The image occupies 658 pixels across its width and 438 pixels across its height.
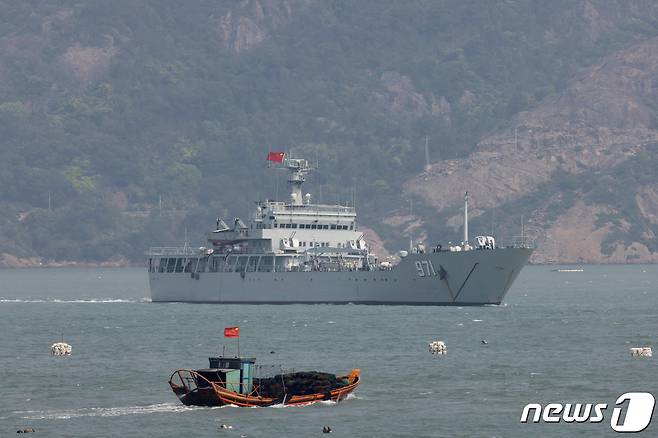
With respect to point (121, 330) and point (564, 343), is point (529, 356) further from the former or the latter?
point (121, 330)

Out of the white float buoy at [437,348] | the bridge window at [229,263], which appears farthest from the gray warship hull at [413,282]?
A: the white float buoy at [437,348]

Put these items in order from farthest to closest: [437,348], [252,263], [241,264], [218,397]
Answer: [241,264] → [252,263] → [437,348] → [218,397]

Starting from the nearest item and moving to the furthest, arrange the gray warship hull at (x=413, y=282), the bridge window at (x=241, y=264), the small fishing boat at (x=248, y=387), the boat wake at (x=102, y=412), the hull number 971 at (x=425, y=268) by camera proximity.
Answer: the boat wake at (x=102, y=412), the small fishing boat at (x=248, y=387), the gray warship hull at (x=413, y=282), the hull number 971 at (x=425, y=268), the bridge window at (x=241, y=264)

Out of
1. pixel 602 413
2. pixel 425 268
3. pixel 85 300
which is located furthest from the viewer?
pixel 85 300

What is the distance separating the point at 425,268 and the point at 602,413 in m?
61.3

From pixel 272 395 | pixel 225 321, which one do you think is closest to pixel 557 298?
pixel 225 321

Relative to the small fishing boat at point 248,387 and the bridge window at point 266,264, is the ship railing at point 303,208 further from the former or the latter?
the small fishing boat at point 248,387

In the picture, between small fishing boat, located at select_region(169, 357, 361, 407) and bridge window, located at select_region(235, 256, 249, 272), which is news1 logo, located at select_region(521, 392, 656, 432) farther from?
bridge window, located at select_region(235, 256, 249, 272)

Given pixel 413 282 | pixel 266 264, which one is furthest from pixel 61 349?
pixel 266 264

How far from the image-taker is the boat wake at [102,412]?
240ft

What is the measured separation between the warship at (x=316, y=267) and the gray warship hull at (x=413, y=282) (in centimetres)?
8

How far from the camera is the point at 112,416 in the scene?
72938 millimetres

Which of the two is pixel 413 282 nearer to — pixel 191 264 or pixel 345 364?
pixel 191 264

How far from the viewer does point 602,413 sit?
240 ft
